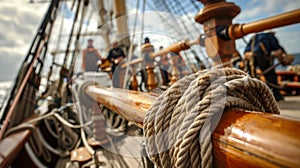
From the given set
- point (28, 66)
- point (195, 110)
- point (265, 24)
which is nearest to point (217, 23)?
point (265, 24)

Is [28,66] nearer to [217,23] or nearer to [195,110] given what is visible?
[217,23]

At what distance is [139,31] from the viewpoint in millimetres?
1798

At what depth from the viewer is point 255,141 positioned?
0.75 feet

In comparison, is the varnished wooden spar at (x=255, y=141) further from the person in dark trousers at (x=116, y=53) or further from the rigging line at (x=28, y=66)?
the person in dark trousers at (x=116, y=53)

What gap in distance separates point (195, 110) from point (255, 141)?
84 millimetres

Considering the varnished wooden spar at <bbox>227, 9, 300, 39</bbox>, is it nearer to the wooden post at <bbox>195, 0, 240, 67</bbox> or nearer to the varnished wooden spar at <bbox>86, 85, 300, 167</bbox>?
the wooden post at <bbox>195, 0, 240, 67</bbox>

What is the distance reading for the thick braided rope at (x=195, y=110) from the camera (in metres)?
0.28

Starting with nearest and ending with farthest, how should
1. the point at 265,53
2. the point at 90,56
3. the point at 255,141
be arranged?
1. the point at 255,141
2. the point at 265,53
3. the point at 90,56

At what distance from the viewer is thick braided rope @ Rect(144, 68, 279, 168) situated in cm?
28

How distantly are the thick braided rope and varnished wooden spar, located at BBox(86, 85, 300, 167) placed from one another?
0.05 ft

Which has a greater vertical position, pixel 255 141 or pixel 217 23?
pixel 217 23

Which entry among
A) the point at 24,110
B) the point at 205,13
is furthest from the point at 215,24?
the point at 24,110

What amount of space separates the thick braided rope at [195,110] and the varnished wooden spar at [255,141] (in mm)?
15

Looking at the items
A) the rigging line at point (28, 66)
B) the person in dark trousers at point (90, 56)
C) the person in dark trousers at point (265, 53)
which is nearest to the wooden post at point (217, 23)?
the person in dark trousers at point (265, 53)
